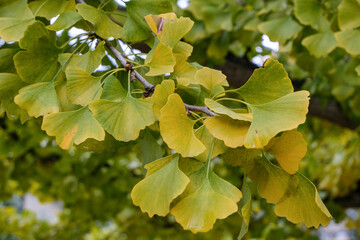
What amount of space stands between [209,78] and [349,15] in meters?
0.34

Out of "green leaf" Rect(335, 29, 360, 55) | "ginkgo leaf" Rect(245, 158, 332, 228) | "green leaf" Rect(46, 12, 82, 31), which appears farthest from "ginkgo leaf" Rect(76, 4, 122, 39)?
"green leaf" Rect(335, 29, 360, 55)

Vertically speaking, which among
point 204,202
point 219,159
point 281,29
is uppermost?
point 204,202

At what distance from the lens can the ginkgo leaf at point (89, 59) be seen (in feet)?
1.43

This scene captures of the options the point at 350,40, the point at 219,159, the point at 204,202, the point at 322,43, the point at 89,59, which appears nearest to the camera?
the point at 204,202

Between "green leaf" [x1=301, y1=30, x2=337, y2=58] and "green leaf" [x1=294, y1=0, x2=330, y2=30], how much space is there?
16 millimetres

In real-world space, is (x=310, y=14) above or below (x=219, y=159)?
above

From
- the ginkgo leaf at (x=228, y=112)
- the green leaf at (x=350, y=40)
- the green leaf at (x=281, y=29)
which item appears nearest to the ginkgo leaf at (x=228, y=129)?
the ginkgo leaf at (x=228, y=112)

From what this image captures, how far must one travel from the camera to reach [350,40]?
62 cm

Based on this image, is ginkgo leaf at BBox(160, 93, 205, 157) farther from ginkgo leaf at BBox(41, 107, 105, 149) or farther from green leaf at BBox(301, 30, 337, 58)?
green leaf at BBox(301, 30, 337, 58)

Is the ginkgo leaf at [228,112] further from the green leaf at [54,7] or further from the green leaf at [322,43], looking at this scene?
the green leaf at [322,43]

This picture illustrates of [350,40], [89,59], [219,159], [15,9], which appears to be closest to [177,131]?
[89,59]

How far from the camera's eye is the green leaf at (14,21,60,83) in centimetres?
43

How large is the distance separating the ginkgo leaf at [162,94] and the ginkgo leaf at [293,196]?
0.12m

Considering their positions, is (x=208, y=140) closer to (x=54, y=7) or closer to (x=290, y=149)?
(x=290, y=149)
